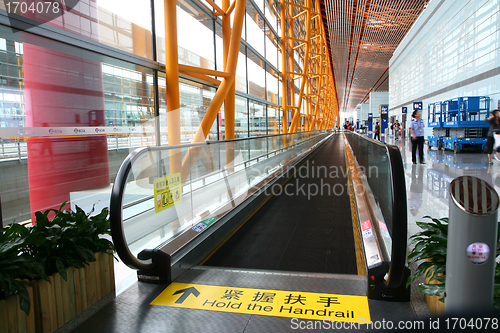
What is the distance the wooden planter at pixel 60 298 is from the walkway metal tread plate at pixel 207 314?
15 centimetres

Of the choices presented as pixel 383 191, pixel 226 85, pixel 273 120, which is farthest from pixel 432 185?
pixel 273 120

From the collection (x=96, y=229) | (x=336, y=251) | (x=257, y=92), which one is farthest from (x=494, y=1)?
(x=96, y=229)

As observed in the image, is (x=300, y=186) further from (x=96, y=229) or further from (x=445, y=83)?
(x=445, y=83)

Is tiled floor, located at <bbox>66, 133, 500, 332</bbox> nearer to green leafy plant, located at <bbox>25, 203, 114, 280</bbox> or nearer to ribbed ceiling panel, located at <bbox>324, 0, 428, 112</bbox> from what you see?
green leafy plant, located at <bbox>25, 203, 114, 280</bbox>

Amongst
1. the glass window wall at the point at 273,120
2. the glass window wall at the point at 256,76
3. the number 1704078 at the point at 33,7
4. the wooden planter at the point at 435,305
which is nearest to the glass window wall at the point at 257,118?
the glass window wall at the point at 256,76

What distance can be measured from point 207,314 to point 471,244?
1811 mm

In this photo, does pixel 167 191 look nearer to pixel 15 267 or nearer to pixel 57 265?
pixel 57 265

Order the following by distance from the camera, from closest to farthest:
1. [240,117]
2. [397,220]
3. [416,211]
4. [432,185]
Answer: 1. [397,220]
2. [416,211]
3. [432,185]
4. [240,117]

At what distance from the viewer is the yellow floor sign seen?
2482 mm

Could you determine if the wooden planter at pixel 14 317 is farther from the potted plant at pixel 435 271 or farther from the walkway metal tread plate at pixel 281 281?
the potted plant at pixel 435 271

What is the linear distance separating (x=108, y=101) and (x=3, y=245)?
14.4 ft

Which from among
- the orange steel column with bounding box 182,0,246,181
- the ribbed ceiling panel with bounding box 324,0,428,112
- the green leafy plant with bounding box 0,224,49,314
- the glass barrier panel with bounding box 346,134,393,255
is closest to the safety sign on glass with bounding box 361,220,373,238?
the glass barrier panel with bounding box 346,134,393,255

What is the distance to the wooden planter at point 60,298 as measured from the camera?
2.08 meters

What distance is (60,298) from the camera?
241 centimetres
